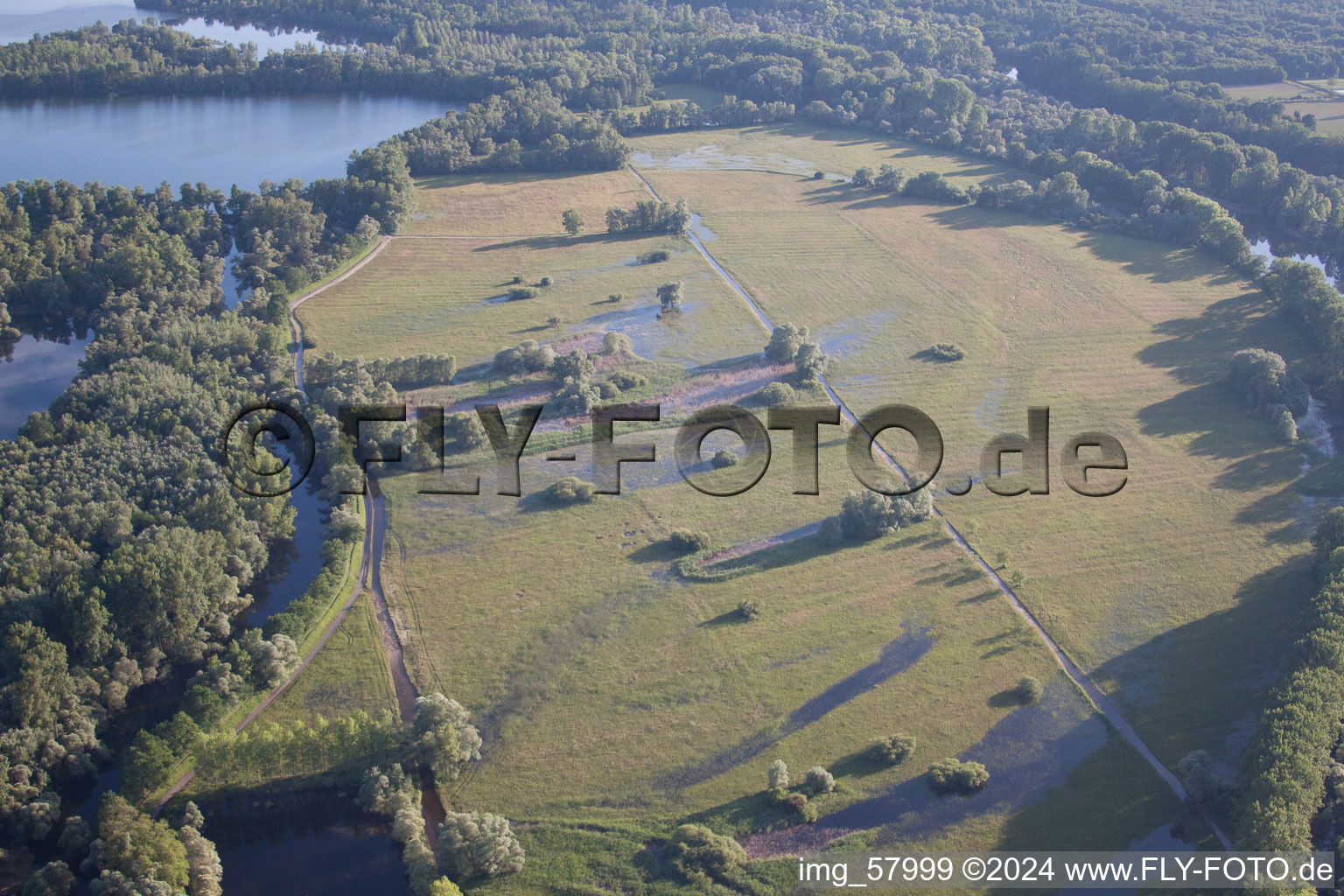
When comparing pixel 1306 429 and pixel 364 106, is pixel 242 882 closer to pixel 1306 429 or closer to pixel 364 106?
pixel 1306 429

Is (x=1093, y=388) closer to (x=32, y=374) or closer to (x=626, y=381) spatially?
(x=626, y=381)

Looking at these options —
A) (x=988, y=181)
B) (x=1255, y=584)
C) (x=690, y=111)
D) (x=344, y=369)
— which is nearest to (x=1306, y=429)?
(x=1255, y=584)

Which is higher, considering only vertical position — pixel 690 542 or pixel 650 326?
pixel 650 326

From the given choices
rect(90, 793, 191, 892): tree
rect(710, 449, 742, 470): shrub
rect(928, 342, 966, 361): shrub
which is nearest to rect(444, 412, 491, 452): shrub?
rect(710, 449, 742, 470): shrub

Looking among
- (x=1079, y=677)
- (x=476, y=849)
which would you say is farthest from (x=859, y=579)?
(x=476, y=849)

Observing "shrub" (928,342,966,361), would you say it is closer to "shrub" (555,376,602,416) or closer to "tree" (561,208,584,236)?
"shrub" (555,376,602,416)

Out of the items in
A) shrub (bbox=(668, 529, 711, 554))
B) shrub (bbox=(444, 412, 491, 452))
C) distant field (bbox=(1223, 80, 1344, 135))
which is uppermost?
distant field (bbox=(1223, 80, 1344, 135))

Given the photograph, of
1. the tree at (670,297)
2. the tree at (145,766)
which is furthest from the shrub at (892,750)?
the tree at (670,297)

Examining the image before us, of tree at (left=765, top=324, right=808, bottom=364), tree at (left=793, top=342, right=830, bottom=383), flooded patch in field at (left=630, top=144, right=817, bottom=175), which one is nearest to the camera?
tree at (left=793, top=342, right=830, bottom=383)
